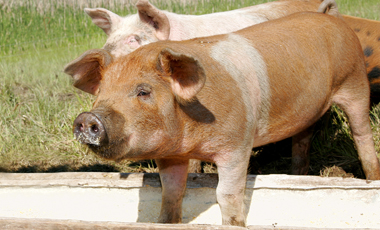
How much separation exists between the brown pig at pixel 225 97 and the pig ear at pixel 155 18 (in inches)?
40.8

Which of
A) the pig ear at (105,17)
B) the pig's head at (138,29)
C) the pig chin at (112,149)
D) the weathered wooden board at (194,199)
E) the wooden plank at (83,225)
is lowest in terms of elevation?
the wooden plank at (83,225)

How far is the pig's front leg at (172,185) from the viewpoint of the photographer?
3.39 metres

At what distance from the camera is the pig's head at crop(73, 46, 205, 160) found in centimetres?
243

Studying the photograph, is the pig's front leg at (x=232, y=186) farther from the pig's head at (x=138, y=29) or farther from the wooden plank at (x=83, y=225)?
the pig's head at (x=138, y=29)

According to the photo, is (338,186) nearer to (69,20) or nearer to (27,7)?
(69,20)

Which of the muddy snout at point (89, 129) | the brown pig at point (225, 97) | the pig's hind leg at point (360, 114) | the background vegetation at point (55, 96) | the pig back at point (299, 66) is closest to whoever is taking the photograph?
the muddy snout at point (89, 129)

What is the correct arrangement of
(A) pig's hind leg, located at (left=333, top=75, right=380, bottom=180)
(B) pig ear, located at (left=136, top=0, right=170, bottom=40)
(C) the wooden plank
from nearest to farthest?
(C) the wooden plank, (A) pig's hind leg, located at (left=333, top=75, right=380, bottom=180), (B) pig ear, located at (left=136, top=0, right=170, bottom=40)

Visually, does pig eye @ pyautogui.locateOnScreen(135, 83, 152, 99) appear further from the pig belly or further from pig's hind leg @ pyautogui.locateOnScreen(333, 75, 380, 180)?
pig's hind leg @ pyautogui.locateOnScreen(333, 75, 380, 180)

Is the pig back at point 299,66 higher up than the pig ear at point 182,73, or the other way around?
the pig back at point 299,66

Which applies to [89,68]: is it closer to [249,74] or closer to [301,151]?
[249,74]

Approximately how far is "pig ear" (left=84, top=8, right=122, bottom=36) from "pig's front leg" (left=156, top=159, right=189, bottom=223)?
6.22 ft

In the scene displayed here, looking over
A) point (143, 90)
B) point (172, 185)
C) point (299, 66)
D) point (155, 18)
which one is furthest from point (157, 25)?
point (143, 90)

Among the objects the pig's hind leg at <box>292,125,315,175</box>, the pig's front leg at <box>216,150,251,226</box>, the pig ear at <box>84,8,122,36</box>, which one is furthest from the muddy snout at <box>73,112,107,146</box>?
the pig's hind leg at <box>292,125,315,175</box>

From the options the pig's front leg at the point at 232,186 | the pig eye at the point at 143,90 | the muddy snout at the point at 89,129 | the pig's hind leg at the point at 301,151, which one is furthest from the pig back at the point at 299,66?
the muddy snout at the point at 89,129
